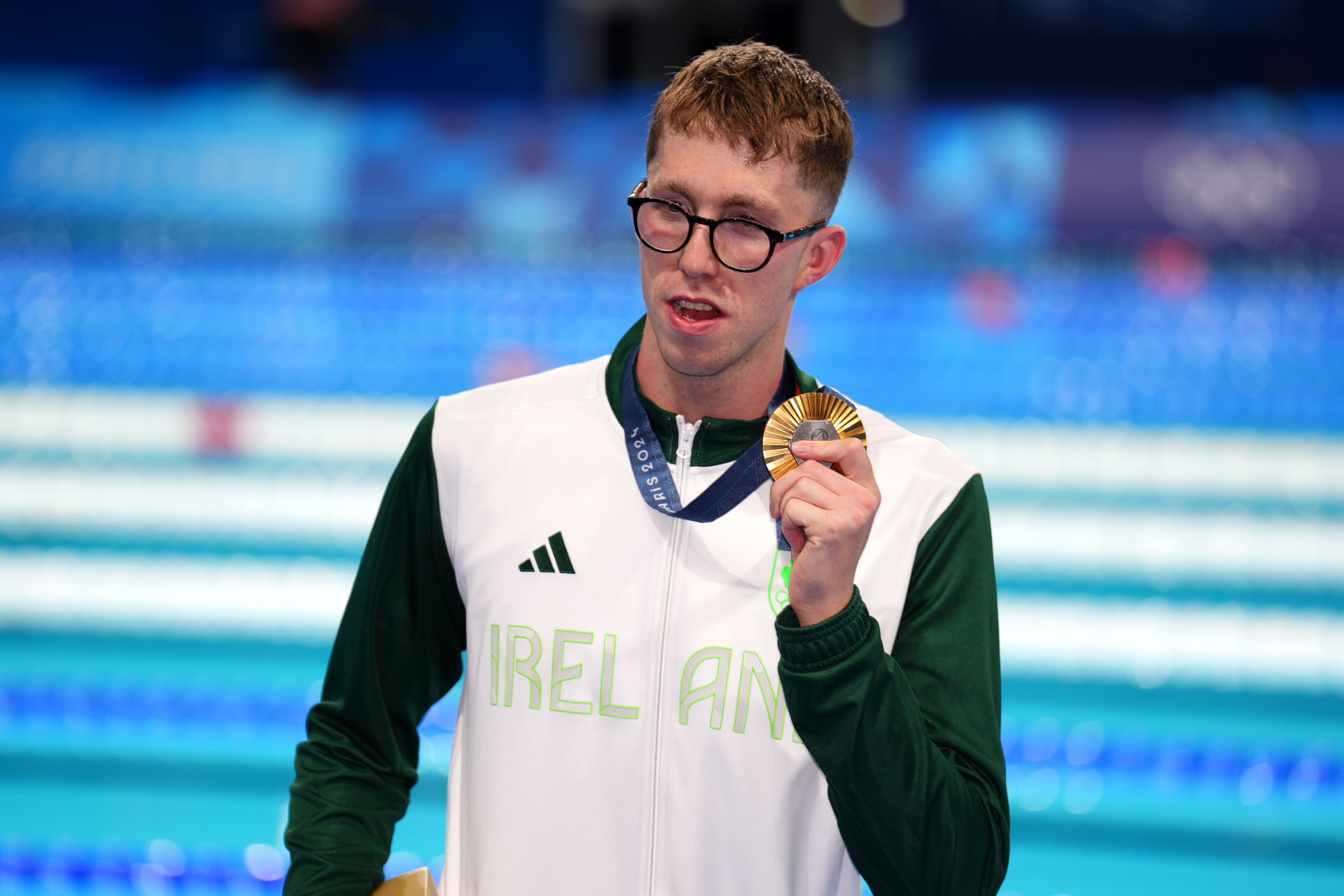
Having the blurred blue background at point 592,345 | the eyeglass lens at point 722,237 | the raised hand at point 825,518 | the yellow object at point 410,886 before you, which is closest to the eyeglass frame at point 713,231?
the eyeglass lens at point 722,237

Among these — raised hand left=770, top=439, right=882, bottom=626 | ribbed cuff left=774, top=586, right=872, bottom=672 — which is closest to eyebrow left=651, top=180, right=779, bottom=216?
raised hand left=770, top=439, right=882, bottom=626

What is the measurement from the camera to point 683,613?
48.6 inches

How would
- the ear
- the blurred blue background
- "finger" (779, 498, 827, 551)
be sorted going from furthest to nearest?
the blurred blue background, the ear, "finger" (779, 498, 827, 551)

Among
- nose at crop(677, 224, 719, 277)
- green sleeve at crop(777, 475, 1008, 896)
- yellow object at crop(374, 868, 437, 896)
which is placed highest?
nose at crop(677, 224, 719, 277)

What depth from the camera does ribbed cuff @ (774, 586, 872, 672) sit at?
1021 millimetres

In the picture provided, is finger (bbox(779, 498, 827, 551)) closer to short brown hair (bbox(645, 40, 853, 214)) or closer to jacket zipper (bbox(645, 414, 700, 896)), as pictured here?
jacket zipper (bbox(645, 414, 700, 896))

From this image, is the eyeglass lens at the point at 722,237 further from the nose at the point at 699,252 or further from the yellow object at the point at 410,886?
the yellow object at the point at 410,886

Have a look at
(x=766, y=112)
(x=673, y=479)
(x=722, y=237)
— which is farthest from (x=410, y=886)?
(x=766, y=112)

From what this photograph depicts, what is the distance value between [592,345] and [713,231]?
5.15 metres

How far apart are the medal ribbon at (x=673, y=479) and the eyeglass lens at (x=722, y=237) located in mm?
165

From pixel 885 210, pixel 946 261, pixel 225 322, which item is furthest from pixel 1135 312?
pixel 225 322

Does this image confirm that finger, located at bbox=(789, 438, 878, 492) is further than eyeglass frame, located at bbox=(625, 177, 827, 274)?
No

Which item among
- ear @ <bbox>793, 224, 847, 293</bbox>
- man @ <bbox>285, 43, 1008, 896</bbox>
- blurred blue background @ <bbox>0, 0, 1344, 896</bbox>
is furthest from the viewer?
blurred blue background @ <bbox>0, 0, 1344, 896</bbox>

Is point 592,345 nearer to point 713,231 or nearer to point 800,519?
point 713,231
